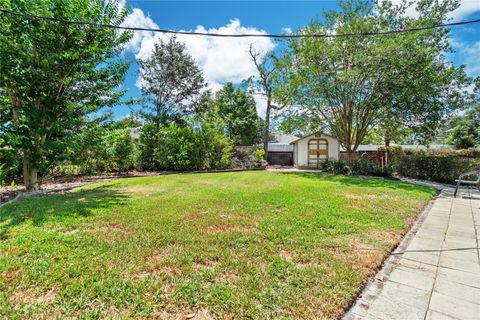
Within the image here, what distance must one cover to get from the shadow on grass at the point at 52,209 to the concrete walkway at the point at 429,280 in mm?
4806

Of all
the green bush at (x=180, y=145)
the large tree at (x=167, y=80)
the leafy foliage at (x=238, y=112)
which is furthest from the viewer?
the leafy foliage at (x=238, y=112)

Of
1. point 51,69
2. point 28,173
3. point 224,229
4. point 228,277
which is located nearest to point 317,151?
point 224,229

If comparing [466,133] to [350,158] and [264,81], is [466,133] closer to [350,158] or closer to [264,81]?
[350,158]

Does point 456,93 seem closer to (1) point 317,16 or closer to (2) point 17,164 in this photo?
(1) point 317,16

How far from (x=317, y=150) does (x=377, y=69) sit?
8749 millimetres

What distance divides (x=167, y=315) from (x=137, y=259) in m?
1.05

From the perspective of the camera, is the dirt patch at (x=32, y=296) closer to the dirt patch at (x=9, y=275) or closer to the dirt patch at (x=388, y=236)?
the dirt patch at (x=9, y=275)

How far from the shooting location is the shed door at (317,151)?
19.0m

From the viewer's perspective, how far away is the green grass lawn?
6.47 feet

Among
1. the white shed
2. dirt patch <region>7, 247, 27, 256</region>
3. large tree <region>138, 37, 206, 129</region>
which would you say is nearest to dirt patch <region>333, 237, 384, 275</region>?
dirt patch <region>7, 247, 27, 256</region>

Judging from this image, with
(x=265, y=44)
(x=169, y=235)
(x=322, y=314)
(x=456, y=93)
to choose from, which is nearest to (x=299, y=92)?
(x=456, y=93)

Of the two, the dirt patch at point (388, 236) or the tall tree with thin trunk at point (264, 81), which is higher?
the tall tree with thin trunk at point (264, 81)

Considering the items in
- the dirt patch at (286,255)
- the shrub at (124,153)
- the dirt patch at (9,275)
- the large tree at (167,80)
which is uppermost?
the large tree at (167,80)

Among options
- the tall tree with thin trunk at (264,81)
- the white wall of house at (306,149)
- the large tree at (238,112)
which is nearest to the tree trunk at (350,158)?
the white wall of house at (306,149)
